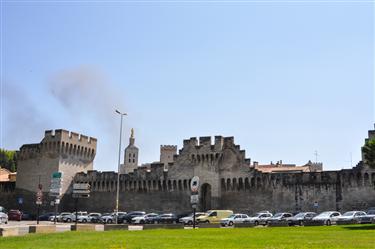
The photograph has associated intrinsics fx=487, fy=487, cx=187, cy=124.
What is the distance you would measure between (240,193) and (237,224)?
1705cm

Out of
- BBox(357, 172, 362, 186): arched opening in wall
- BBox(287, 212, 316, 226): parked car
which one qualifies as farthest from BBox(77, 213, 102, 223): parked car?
BBox(357, 172, 362, 186): arched opening in wall

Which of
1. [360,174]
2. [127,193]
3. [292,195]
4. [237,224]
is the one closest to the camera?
[237,224]

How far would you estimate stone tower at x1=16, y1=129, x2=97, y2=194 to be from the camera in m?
74.8

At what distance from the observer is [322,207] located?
56.8 m

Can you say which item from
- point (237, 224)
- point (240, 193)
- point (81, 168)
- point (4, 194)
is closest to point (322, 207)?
point (240, 193)

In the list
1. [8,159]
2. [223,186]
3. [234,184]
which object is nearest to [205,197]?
[223,186]

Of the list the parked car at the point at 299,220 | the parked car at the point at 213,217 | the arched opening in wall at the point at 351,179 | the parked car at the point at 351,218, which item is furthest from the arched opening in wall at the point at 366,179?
the parked car at the point at 213,217

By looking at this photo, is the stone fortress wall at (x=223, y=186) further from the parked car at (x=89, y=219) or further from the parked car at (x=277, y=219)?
the parked car at (x=277, y=219)

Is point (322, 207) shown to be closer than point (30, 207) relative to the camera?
Yes

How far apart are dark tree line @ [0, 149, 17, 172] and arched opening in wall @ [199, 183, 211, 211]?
6411 centimetres

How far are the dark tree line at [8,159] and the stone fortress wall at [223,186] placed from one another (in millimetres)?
45512

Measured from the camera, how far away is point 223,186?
63.6 meters

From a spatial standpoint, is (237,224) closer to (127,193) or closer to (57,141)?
(127,193)

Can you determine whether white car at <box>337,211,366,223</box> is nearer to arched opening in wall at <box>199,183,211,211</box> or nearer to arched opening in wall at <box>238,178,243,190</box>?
arched opening in wall at <box>238,178,243,190</box>
